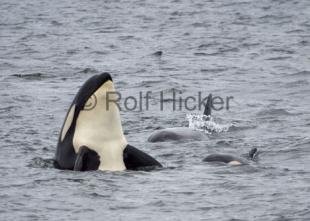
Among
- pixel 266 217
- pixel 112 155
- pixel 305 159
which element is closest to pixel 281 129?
pixel 305 159

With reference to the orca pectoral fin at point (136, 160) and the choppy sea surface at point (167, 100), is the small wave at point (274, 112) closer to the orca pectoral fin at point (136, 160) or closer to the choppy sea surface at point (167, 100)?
the choppy sea surface at point (167, 100)

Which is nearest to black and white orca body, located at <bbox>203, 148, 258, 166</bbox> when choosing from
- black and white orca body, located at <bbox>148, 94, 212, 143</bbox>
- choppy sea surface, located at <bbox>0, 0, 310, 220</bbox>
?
choppy sea surface, located at <bbox>0, 0, 310, 220</bbox>

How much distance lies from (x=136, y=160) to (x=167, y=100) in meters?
9.30

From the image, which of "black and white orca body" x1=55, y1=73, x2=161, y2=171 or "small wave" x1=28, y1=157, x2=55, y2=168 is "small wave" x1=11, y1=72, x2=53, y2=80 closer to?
"small wave" x1=28, y1=157, x2=55, y2=168

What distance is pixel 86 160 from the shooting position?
13508 millimetres

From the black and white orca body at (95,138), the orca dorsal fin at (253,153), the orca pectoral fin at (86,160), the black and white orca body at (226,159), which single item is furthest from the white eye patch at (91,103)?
the orca dorsal fin at (253,153)

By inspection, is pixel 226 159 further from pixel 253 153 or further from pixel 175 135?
pixel 175 135

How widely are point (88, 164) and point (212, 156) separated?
7.61 feet

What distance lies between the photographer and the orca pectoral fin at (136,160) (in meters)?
13.6

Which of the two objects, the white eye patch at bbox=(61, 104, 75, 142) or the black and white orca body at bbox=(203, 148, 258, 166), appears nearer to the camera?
the white eye patch at bbox=(61, 104, 75, 142)

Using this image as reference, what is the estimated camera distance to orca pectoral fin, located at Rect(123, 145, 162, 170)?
13641 mm

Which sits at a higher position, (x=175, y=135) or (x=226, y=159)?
(x=175, y=135)

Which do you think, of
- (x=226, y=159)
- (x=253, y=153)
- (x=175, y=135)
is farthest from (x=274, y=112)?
(x=226, y=159)

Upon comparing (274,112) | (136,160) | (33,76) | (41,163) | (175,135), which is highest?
(33,76)
